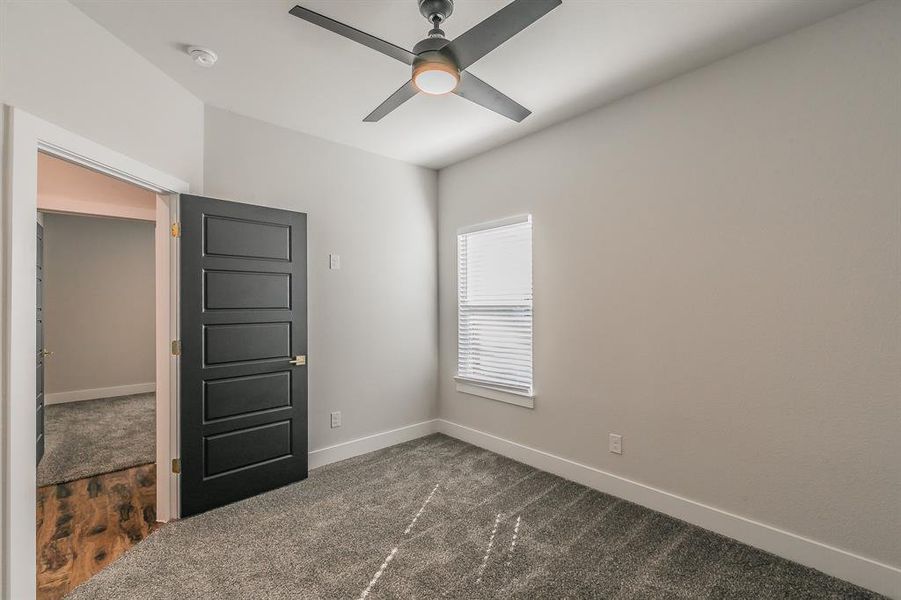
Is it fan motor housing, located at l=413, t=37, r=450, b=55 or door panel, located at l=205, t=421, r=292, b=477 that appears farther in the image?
door panel, located at l=205, t=421, r=292, b=477

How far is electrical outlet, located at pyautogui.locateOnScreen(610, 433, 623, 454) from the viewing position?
291 centimetres

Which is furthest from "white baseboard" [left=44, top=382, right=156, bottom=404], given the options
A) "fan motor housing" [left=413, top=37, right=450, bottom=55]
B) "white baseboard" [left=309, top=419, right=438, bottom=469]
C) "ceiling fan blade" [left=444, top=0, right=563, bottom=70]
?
"ceiling fan blade" [left=444, top=0, right=563, bottom=70]

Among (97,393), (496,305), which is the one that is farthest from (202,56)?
(97,393)

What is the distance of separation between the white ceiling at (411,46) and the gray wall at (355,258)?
32 centimetres

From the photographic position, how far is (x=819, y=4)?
199cm

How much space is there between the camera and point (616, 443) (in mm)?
2932

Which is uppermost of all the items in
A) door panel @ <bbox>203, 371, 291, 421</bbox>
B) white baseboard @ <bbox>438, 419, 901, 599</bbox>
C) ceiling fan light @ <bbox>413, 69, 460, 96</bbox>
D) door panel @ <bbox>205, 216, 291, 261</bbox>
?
ceiling fan light @ <bbox>413, 69, 460, 96</bbox>

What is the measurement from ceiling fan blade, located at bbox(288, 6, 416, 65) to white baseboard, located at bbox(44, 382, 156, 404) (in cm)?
681

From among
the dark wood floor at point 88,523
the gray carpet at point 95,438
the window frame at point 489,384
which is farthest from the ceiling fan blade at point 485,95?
the gray carpet at point 95,438

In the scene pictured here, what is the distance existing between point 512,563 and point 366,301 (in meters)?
2.44

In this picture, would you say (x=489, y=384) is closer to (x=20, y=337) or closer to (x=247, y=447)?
(x=247, y=447)

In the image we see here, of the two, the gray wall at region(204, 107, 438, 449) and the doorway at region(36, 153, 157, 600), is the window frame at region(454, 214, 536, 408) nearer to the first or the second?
the gray wall at region(204, 107, 438, 449)

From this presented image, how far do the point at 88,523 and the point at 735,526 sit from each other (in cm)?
394

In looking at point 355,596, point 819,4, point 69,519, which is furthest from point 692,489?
point 69,519
